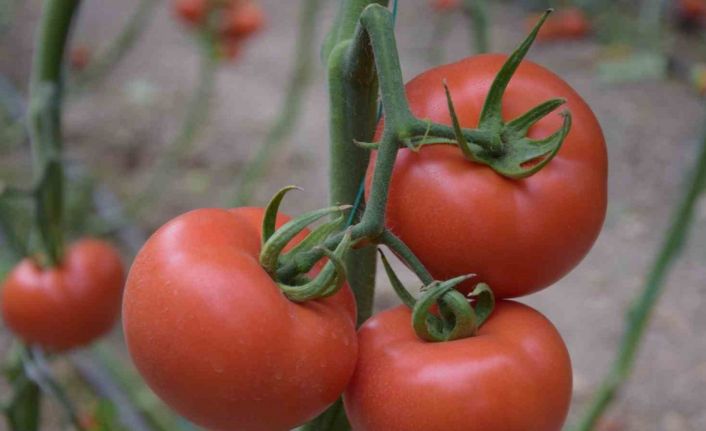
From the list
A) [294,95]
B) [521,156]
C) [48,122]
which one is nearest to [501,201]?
[521,156]

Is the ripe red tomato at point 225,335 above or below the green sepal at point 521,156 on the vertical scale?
below

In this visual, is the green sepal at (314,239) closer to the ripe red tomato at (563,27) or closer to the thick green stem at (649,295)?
the thick green stem at (649,295)

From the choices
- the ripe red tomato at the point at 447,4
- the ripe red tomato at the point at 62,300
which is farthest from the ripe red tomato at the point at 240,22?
the ripe red tomato at the point at 62,300

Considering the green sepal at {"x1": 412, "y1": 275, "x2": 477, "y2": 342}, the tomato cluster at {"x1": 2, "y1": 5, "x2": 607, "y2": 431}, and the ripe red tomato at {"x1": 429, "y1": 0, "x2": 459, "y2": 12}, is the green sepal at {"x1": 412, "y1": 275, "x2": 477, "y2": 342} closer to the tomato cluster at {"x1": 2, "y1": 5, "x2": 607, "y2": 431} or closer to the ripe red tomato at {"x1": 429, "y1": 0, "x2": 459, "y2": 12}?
the tomato cluster at {"x1": 2, "y1": 5, "x2": 607, "y2": 431}

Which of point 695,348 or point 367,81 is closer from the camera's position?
point 367,81

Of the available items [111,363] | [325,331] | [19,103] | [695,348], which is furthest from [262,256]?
[695,348]

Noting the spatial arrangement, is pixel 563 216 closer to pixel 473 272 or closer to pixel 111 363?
pixel 473 272
